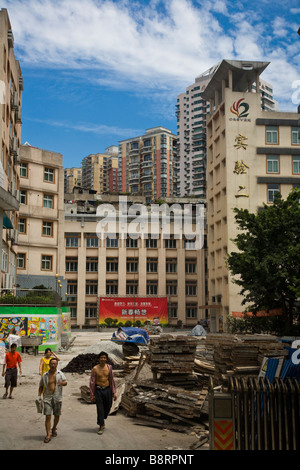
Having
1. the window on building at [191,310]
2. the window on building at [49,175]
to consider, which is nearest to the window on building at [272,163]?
the window on building at [49,175]

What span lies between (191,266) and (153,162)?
6815cm

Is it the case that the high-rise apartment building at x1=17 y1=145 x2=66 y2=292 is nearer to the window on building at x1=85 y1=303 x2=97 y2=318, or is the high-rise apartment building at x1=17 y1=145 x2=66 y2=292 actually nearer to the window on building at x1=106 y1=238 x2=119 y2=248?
the window on building at x1=85 y1=303 x2=97 y2=318

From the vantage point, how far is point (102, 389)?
35.9 feet

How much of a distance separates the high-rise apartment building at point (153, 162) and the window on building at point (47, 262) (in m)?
89.9

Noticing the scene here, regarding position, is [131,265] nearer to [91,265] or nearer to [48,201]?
[91,265]

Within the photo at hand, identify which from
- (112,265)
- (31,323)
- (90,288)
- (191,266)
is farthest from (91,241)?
(31,323)

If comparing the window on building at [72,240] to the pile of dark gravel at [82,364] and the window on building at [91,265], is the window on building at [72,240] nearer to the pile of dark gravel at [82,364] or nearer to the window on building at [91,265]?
the window on building at [91,265]

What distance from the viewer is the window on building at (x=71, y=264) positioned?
72.9 m

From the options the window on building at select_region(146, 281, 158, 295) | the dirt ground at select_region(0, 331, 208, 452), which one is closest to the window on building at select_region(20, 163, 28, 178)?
the dirt ground at select_region(0, 331, 208, 452)

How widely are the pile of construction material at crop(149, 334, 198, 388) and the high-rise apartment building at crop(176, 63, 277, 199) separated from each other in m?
113

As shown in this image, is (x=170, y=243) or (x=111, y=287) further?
(x=170, y=243)
